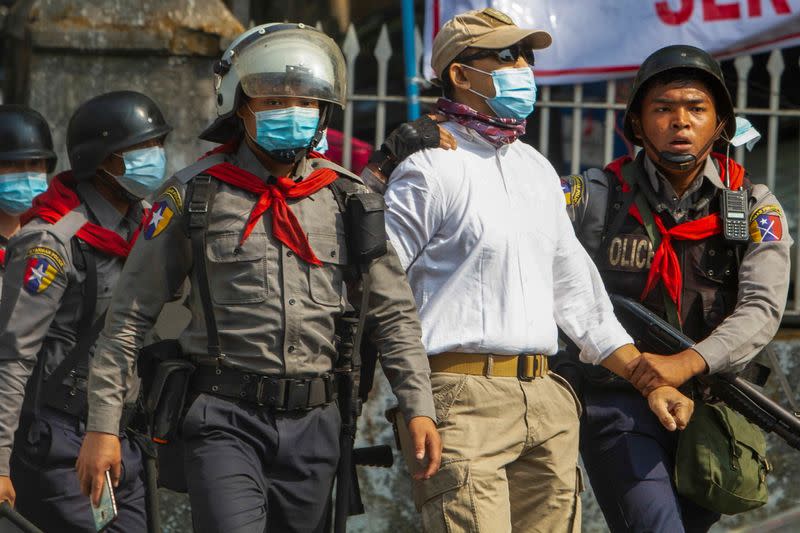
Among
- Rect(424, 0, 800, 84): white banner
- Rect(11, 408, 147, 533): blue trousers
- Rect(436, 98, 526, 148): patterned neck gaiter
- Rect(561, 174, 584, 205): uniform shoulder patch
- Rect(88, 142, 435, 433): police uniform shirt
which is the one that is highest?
Rect(424, 0, 800, 84): white banner

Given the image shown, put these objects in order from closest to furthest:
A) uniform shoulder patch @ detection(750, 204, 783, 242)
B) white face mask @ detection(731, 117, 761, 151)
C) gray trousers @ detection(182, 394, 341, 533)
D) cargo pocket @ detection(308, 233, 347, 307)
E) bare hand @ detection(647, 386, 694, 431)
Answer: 1. gray trousers @ detection(182, 394, 341, 533)
2. cargo pocket @ detection(308, 233, 347, 307)
3. bare hand @ detection(647, 386, 694, 431)
4. uniform shoulder patch @ detection(750, 204, 783, 242)
5. white face mask @ detection(731, 117, 761, 151)

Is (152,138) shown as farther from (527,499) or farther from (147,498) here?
(527,499)

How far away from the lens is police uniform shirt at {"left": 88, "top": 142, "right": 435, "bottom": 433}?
3.87 metres

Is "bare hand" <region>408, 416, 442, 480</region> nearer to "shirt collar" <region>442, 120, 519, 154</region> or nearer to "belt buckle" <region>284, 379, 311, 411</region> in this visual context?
"belt buckle" <region>284, 379, 311, 411</region>

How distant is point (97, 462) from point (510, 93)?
1.71 metres

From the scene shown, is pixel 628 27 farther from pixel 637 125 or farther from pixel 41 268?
pixel 41 268

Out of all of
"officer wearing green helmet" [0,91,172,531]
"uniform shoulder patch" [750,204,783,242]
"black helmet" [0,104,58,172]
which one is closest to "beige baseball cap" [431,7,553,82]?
"uniform shoulder patch" [750,204,783,242]

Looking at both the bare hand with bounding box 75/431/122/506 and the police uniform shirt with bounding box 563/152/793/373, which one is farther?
the police uniform shirt with bounding box 563/152/793/373

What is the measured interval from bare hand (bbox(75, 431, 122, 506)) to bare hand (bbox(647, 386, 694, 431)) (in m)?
1.68

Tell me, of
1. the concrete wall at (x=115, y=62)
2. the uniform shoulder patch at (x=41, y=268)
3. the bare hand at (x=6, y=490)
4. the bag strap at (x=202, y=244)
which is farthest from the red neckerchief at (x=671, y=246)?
the concrete wall at (x=115, y=62)

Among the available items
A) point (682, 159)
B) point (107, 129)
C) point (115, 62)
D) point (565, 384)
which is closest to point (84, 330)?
point (107, 129)

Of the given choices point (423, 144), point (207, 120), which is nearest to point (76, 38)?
point (207, 120)

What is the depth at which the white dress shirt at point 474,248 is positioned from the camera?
4172 mm

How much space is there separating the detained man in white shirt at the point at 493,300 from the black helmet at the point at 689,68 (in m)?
0.55
